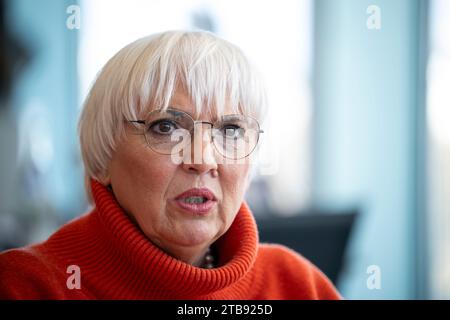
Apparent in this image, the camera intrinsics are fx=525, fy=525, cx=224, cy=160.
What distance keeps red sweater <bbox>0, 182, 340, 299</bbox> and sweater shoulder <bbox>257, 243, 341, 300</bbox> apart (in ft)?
A: 0.28

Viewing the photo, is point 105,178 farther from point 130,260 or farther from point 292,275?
point 292,275

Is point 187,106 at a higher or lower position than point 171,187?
higher

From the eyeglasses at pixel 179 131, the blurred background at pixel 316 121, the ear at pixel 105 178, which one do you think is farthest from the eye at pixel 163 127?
the blurred background at pixel 316 121

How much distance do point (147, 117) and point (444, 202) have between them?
33.0 inches

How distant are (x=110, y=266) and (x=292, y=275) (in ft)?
1.04

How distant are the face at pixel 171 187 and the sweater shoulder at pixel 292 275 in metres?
0.16

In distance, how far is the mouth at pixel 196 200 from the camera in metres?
0.75

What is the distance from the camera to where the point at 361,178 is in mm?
1432

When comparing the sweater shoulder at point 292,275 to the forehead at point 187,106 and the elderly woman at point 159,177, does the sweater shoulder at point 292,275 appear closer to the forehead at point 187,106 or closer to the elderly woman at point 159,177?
the elderly woman at point 159,177

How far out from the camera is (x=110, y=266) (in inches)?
31.2

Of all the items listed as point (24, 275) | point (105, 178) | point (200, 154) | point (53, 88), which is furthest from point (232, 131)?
point (53, 88)
